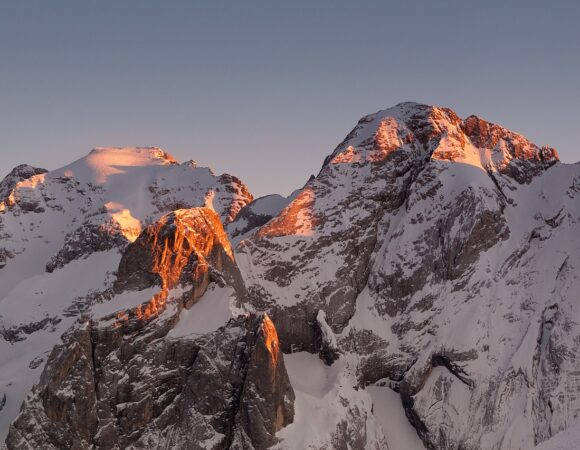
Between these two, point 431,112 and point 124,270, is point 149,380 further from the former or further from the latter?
point 431,112

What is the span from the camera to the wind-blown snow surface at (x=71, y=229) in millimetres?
103725

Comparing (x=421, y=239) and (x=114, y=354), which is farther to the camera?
(x=421, y=239)

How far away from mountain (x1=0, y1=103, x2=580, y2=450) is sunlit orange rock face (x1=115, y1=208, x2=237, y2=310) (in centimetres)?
24

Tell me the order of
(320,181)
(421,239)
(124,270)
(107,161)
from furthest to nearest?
(107,161), (320,181), (421,239), (124,270)

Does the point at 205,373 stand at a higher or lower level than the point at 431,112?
lower

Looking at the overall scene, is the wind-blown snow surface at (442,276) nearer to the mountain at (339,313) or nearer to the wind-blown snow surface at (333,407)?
the mountain at (339,313)

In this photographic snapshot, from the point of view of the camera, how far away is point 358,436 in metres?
75.3

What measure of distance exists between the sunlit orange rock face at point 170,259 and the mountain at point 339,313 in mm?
241

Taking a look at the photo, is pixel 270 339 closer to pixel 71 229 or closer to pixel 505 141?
pixel 505 141

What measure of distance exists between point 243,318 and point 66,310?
144 ft

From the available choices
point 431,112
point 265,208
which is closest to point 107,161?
point 265,208

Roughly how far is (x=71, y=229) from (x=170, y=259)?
57646 mm

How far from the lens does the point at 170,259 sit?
7775 cm

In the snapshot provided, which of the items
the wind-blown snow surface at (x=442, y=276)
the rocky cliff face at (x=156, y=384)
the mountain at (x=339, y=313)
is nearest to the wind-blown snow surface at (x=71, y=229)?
the mountain at (x=339, y=313)
